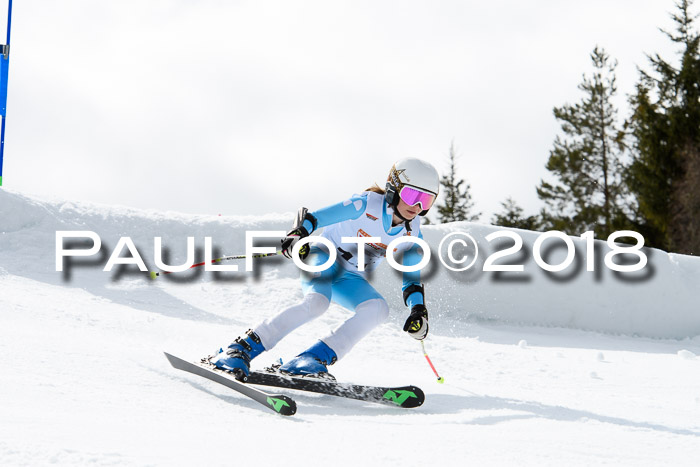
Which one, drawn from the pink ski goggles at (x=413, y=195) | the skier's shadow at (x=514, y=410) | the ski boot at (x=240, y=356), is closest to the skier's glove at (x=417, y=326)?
the skier's shadow at (x=514, y=410)

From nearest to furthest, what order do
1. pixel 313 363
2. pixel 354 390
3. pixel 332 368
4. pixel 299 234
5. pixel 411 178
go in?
pixel 354 390, pixel 313 363, pixel 299 234, pixel 411 178, pixel 332 368

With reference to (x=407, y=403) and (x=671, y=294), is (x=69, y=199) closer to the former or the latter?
(x=407, y=403)

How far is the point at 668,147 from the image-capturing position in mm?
24312

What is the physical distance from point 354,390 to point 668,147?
23905 millimetres

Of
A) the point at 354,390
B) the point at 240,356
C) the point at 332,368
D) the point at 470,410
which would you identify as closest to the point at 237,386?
the point at 240,356

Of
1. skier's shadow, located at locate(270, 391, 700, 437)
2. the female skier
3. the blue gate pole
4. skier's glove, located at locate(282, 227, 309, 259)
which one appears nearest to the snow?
skier's shadow, located at locate(270, 391, 700, 437)

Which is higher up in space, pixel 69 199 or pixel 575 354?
pixel 69 199

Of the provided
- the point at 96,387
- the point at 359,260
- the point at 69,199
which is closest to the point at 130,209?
the point at 69,199

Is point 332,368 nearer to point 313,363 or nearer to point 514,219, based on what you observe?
point 313,363

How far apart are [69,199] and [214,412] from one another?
607cm

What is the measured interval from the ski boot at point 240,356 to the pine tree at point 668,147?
2198 cm

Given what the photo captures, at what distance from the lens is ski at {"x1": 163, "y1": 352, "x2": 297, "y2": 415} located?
3.16 m

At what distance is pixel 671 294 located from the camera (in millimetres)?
7777

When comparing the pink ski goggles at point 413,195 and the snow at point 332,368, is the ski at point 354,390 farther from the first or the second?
the pink ski goggles at point 413,195
